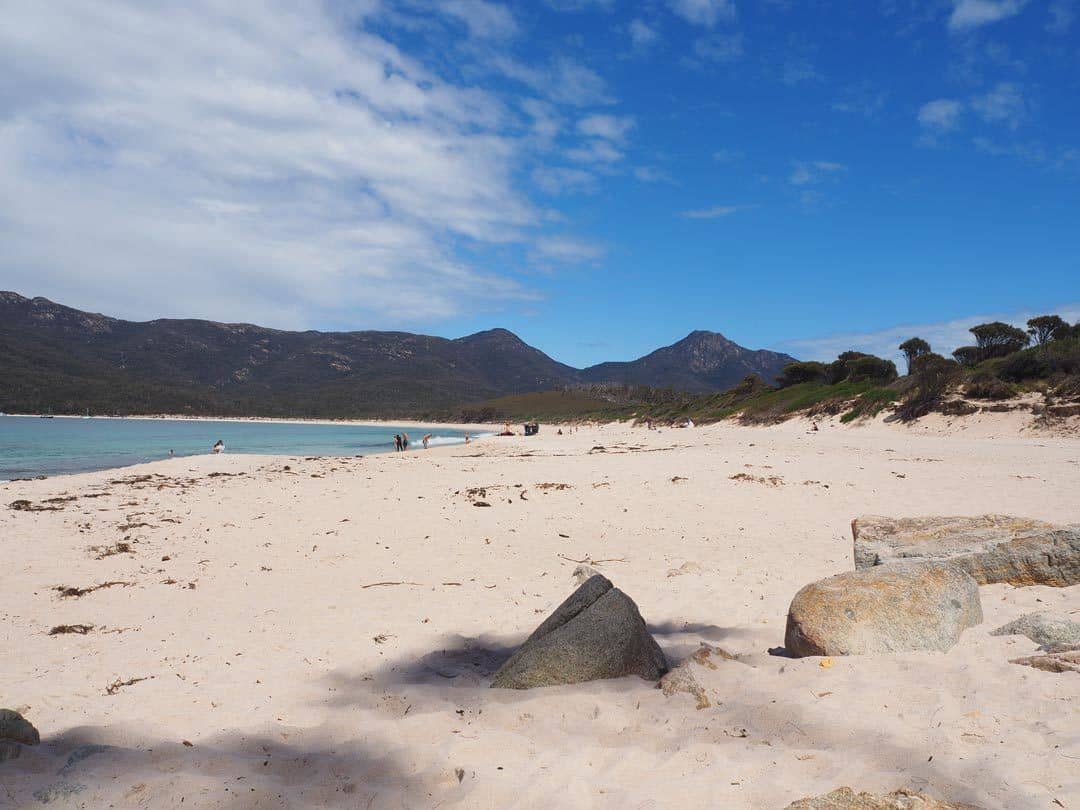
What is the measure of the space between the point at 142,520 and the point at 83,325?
226661 mm

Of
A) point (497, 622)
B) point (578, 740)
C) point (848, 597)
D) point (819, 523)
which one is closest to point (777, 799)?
point (578, 740)

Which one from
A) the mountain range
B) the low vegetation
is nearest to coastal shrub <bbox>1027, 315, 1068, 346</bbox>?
the low vegetation

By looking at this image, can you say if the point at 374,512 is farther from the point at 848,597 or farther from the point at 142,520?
the point at 848,597

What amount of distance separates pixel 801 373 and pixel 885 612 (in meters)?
57.3

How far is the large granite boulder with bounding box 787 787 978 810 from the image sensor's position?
2328 millimetres

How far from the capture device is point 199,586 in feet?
24.8

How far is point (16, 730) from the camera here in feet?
10.8

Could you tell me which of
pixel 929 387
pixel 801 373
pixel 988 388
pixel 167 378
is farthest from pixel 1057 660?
pixel 167 378

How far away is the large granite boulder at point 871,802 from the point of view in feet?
7.64

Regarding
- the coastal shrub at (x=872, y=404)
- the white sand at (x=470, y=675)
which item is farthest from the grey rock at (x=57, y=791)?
the coastal shrub at (x=872, y=404)

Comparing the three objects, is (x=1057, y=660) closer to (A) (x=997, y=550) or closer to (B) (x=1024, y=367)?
(A) (x=997, y=550)

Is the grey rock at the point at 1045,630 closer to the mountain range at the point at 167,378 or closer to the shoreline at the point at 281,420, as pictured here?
the shoreline at the point at 281,420

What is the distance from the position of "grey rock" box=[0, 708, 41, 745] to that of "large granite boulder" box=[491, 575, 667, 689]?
2811 mm

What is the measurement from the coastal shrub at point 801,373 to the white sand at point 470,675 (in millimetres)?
45775
